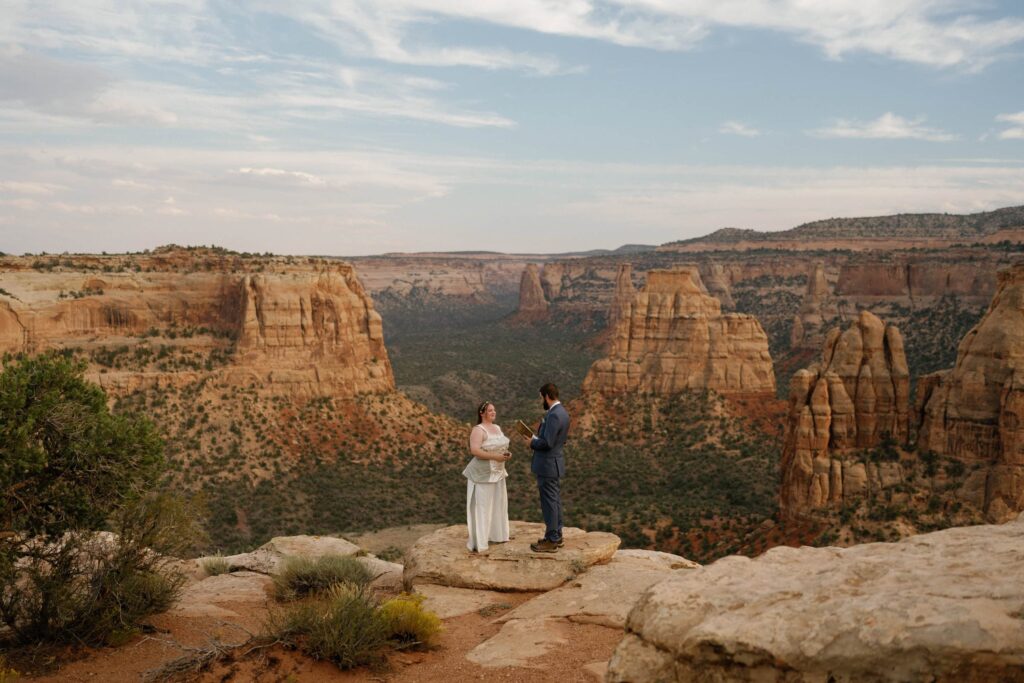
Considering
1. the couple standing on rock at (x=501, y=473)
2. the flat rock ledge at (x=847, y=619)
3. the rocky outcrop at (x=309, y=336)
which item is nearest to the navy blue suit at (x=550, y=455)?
the couple standing on rock at (x=501, y=473)

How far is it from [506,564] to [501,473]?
4.65 feet

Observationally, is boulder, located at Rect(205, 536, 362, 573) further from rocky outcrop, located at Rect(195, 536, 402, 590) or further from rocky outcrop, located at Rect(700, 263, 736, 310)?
rocky outcrop, located at Rect(700, 263, 736, 310)

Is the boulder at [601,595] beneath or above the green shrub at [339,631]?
beneath

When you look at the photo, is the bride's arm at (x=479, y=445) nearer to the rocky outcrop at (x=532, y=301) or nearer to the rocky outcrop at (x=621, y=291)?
the rocky outcrop at (x=621, y=291)

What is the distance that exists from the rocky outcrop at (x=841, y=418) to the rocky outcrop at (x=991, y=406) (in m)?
1.54

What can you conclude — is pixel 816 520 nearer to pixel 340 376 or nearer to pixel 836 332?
pixel 836 332

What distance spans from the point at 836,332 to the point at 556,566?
2532cm

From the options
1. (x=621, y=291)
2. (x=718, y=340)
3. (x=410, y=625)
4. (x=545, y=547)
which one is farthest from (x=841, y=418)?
(x=621, y=291)

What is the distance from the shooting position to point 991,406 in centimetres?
2638


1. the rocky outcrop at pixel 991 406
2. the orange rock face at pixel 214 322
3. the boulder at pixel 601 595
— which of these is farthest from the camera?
the orange rock face at pixel 214 322

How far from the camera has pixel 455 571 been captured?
476 inches

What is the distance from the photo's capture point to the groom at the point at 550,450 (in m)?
11.4

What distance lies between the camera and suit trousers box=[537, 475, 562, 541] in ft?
38.2

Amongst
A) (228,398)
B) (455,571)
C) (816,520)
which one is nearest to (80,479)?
(455,571)
